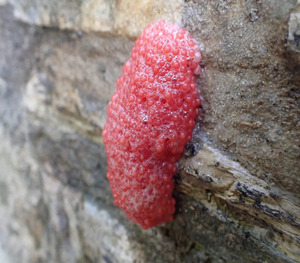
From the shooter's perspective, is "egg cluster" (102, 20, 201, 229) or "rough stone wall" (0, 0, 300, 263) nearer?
"rough stone wall" (0, 0, 300, 263)

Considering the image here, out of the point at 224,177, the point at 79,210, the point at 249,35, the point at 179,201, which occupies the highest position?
the point at 249,35

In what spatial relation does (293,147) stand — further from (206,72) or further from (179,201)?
(179,201)

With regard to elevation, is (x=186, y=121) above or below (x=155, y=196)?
above

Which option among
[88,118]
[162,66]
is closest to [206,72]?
[162,66]
